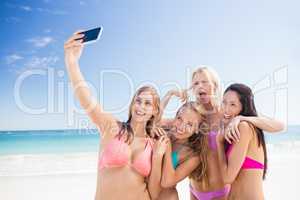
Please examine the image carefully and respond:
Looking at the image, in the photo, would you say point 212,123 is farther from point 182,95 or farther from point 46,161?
point 46,161

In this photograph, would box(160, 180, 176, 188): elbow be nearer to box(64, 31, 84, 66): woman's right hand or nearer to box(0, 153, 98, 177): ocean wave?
box(64, 31, 84, 66): woman's right hand

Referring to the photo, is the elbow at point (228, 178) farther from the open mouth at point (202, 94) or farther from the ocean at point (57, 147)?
the ocean at point (57, 147)

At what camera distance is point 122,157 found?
258 centimetres

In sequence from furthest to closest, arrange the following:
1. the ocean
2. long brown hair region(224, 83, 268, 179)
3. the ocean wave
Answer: the ocean < the ocean wave < long brown hair region(224, 83, 268, 179)

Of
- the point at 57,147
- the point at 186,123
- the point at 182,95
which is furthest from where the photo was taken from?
the point at 57,147

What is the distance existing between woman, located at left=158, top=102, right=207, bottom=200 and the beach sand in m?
3.64

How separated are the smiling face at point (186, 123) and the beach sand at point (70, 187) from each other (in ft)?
A: 12.2

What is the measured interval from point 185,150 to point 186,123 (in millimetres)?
201

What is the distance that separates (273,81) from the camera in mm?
15422

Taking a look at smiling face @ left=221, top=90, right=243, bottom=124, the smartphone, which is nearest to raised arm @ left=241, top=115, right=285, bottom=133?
smiling face @ left=221, top=90, right=243, bottom=124

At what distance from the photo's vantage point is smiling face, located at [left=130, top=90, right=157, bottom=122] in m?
2.68

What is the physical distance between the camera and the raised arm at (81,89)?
8.31 ft

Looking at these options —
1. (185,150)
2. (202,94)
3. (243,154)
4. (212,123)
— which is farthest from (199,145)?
(202,94)

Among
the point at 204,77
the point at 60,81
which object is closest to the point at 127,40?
the point at 60,81
